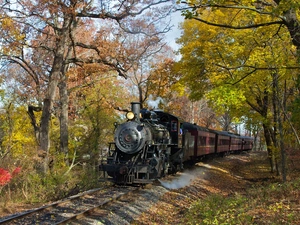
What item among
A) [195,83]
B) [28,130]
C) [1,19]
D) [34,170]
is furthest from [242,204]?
[28,130]

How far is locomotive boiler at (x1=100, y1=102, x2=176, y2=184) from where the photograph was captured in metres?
12.7

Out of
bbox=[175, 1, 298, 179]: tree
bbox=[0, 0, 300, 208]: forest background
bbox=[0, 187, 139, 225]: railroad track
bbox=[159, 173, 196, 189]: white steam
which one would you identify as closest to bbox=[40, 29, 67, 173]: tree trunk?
bbox=[0, 0, 300, 208]: forest background

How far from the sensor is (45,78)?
2781cm

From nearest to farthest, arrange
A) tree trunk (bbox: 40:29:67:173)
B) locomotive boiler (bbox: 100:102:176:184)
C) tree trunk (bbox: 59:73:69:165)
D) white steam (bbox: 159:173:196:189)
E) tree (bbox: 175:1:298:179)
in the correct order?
locomotive boiler (bbox: 100:102:176:184)
tree (bbox: 175:1:298:179)
white steam (bbox: 159:173:196:189)
tree trunk (bbox: 40:29:67:173)
tree trunk (bbox: 59:73:69:165)

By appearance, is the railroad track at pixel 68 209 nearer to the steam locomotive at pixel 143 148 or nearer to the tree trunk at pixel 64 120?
the steam locomotive at pixel 143 148

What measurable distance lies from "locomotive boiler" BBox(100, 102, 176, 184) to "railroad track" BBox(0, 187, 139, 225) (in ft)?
Answer: 2.69

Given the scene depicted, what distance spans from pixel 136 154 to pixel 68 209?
470 cm

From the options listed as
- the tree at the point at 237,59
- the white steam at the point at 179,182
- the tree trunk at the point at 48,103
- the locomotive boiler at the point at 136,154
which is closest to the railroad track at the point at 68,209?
the locomotive boiler at the point at 136,154

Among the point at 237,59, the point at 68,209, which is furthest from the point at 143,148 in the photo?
the point at 237,59

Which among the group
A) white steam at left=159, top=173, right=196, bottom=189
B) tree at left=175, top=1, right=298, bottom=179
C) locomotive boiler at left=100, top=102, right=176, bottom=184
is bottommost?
white steam at left=159, top=173, right=196, bottom=189

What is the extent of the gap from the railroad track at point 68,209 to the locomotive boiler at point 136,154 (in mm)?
820

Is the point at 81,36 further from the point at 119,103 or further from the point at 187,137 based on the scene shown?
the point at 187,137

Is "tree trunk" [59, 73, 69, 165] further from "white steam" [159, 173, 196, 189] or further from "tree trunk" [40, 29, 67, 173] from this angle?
"white steam" [159, 173, 196, 189]

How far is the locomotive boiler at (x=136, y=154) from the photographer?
12.7 metres
